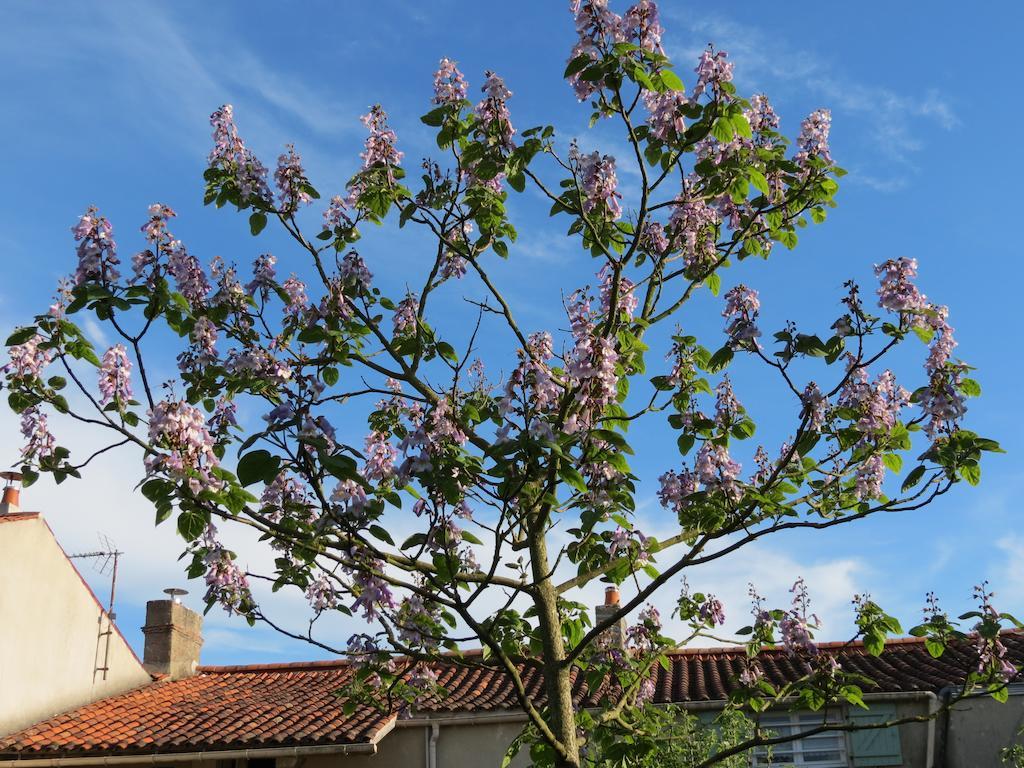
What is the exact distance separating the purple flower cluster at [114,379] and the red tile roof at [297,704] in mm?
8695

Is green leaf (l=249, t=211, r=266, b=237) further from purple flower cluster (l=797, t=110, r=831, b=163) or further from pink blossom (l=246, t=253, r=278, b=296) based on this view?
purple flower cluster (l=797, t=110, r=831, b=163)

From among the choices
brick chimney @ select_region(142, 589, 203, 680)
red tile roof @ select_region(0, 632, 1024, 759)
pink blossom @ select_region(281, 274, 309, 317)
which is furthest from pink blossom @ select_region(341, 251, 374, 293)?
brick chimney @ select_region(142, 589, 203, 680)

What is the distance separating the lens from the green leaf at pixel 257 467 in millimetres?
4805

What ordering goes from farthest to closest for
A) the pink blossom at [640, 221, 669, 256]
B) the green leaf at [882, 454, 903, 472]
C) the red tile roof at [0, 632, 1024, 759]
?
the red tile roof at [0, 632, 1024, 759] → the pink blossom at [640, 221, 669, 256] → the green leaf at [882, 454, 903, 472]

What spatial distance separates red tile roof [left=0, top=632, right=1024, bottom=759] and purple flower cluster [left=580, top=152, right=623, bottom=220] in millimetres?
8451

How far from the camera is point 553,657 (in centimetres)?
646

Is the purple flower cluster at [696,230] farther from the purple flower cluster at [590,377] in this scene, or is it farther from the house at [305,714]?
the house at [305,714]

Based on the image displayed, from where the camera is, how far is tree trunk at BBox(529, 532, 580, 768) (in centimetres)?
629

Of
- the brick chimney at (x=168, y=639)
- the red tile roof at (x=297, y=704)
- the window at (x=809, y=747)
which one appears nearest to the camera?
the red tile roof at (x=297, y=704)

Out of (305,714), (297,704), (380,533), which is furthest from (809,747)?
(380,533)

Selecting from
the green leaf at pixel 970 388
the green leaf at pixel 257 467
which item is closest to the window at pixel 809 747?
the green leaf at pixel 970 388

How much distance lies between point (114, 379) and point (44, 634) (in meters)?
13.2

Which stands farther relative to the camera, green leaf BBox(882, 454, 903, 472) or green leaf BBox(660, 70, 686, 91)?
green leaf BBox(882, 454, 903, 472)

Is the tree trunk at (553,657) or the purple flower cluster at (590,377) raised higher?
the purple flower cluster at (590,377)
